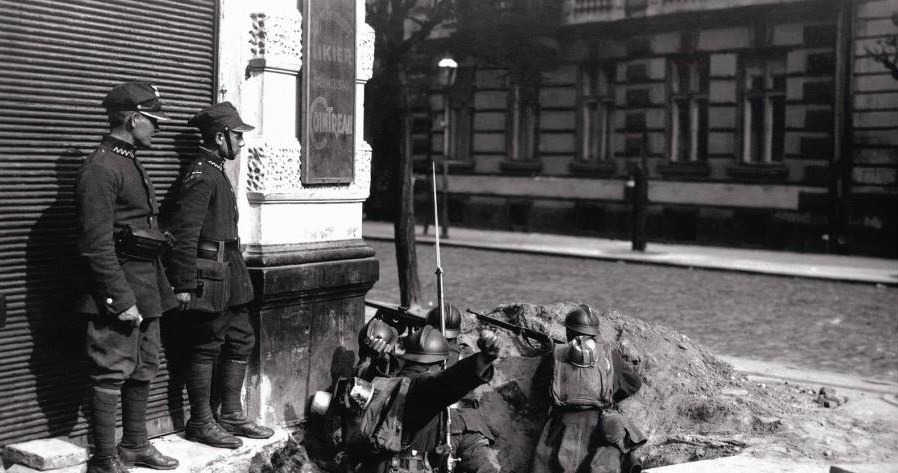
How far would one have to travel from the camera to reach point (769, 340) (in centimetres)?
1216

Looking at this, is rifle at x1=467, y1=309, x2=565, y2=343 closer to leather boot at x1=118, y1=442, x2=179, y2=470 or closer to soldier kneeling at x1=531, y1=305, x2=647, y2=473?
soldier kneeling at x1=531, y1=305, x2=647, y2=473

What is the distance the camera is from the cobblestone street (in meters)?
11.7

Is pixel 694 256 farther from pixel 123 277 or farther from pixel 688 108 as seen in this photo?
pixel 123 277

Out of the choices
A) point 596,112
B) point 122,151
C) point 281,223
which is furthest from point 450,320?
point 596,112

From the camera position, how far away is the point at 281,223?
712cm

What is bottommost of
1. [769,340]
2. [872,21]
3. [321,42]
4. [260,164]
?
[769,340]

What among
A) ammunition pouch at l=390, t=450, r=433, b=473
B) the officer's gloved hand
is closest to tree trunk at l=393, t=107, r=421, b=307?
ammunition pouch at l=390, t=450, r=433, b=473

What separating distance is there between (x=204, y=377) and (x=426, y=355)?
127cm

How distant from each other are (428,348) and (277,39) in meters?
2.11

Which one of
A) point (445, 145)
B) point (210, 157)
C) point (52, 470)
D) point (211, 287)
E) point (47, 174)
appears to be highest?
point (445, 145)

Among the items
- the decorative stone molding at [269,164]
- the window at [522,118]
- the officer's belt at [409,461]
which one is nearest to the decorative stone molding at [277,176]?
the decorative stone molding at [269,164]

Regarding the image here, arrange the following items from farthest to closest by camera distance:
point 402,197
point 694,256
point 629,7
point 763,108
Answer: point 629,7
point 763,108
point 694,256
point 402,197

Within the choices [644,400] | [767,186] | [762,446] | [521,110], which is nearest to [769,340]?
[644,400]

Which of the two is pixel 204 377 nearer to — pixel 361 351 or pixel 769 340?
pixel 361 351
